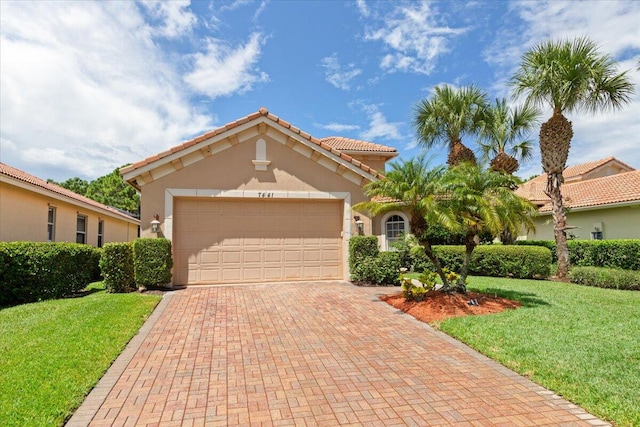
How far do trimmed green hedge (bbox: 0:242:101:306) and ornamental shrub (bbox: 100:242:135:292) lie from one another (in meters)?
1.10

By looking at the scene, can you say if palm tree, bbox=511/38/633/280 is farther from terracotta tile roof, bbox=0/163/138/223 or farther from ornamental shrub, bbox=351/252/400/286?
terracotta tile roof, bbox=0/163/138/223

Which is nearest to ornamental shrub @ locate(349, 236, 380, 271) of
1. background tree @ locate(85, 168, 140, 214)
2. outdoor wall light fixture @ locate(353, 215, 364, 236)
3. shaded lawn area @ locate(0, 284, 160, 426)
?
outdoor wall light fixture @ locate(353, 215, 364, 236)

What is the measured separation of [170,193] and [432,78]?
14.8 meters

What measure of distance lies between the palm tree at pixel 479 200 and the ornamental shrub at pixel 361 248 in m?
3.68

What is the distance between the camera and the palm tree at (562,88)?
44.6 ft

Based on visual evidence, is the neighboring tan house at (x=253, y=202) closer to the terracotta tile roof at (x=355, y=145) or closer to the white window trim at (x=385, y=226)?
the white window trim at (x=385, y=226)

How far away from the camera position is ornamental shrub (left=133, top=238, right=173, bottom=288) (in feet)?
34.3

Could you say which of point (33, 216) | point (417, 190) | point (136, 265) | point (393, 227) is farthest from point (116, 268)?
point (393, 227)

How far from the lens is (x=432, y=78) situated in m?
19.4

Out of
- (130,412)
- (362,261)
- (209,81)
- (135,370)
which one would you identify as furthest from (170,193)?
(130,412)

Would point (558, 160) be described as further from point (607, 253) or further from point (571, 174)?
point (571, 174)

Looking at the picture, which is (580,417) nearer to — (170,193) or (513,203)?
Result: (513,203)

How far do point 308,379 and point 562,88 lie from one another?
48.7 feet

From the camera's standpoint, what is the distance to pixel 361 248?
39.8 ft
